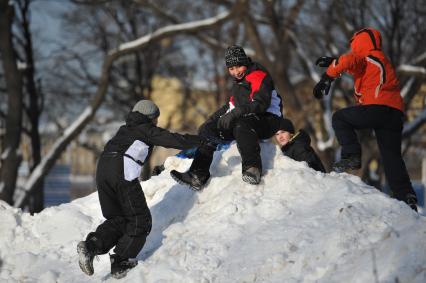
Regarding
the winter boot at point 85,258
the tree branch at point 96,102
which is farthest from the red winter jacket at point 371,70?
the tree branch at point 96,102

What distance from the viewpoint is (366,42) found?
20.0ft

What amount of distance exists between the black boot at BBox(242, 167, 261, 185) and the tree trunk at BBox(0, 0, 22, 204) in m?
9.36

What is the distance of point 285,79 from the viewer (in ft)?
47.1

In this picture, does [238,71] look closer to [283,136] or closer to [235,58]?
[235,58]

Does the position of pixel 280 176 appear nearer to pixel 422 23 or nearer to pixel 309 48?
pixel 422 23

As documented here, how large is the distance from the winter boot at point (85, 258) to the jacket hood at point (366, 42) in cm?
300

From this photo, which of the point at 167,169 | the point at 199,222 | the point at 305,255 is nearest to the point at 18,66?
the point at 167,169

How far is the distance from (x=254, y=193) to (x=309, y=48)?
1524 cm

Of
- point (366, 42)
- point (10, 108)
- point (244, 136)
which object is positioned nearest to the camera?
point (244, 136)

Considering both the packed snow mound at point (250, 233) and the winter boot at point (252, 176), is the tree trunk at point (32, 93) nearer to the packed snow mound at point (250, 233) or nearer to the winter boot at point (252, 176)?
the packed snow mound at point (250, 233)

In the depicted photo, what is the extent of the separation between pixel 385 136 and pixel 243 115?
4.45 ft

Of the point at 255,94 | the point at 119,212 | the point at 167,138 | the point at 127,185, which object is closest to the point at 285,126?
the point at 255,94

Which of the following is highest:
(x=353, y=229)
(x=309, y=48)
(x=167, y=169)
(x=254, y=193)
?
(x=353, y=229)

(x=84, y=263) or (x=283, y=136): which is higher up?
(x=283, y=136)
